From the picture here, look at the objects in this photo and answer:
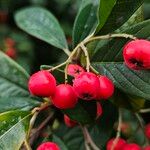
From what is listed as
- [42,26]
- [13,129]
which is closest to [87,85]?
[13,129]

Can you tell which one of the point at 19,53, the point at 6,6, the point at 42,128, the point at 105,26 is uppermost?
the point at 105,26

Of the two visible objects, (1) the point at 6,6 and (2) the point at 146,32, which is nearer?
(2) the point at 146,32

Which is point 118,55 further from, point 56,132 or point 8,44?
point 8,44

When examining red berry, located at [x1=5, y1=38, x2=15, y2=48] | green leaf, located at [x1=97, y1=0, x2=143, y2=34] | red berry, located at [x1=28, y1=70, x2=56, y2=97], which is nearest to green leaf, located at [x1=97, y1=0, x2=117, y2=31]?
green leaf, located at [x1=97, y1=0, x2=143, y2=34]

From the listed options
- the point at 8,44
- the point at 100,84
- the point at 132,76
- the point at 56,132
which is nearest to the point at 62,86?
the point at 100,84

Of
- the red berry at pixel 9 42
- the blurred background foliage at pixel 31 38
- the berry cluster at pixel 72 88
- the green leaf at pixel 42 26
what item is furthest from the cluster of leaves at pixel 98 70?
the red berry at pixel 9 42

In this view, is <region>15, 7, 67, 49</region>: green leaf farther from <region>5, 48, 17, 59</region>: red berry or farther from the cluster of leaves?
<region>5, 48, 17, 59</region>: red berry
